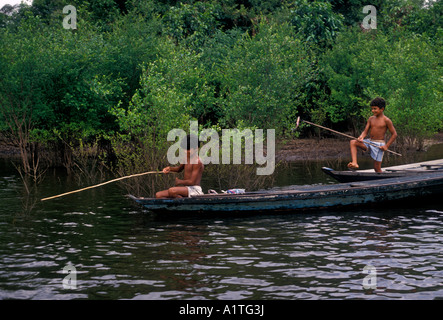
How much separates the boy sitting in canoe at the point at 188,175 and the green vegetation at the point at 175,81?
172 cm

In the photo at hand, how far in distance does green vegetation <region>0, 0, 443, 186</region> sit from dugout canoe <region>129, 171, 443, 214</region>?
7.01 feet

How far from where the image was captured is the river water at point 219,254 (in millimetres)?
7844

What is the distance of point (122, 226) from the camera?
12047mm

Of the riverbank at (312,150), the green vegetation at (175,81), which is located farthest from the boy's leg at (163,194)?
the riverbank at (312,150)

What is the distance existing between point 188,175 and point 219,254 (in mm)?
3457

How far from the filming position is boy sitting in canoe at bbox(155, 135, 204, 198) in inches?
494

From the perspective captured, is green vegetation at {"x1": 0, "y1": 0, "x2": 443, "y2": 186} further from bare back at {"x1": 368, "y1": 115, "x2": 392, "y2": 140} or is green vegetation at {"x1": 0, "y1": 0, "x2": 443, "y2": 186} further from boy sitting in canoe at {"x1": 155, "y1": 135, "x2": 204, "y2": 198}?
bare back at {"x1": 368, "y1": 115, "x2": 392, "y2": 140}

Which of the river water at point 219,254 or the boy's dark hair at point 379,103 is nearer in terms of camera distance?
the river water at point 219,254
